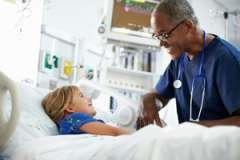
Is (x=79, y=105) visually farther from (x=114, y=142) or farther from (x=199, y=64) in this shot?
(x=114, y=142)

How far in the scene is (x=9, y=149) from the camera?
142 centimetres

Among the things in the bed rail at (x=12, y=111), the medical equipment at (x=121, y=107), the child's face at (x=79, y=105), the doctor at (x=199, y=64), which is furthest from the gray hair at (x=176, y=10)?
the bed rail at (x=12, y=111)

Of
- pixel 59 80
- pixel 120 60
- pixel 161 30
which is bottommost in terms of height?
pixel 59 80

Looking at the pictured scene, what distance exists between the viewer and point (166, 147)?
86 cm

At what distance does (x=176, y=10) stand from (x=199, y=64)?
0.89ft

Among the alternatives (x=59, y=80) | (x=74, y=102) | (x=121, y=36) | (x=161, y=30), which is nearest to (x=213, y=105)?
(x=161, y=30)

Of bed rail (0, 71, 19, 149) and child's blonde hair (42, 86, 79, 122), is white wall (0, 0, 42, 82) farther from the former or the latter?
bed rail (0, 71, 19, 149)

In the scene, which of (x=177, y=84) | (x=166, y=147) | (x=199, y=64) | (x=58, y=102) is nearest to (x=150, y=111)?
(x=177, y=84)

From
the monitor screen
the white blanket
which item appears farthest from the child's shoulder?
the monitor screen

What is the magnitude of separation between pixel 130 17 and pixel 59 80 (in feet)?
2.84

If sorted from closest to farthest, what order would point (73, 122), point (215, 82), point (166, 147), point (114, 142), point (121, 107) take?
point (166, 147), point (114, 142), point (73, 122), point (215, 82), point (121, 107)

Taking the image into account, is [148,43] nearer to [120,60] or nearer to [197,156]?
[120,60]

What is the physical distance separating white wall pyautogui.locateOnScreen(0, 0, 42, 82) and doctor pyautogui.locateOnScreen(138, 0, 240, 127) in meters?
1.27

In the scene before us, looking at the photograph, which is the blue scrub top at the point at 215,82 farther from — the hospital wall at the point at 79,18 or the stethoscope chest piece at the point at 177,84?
the hospital wall at the point at 79,18
